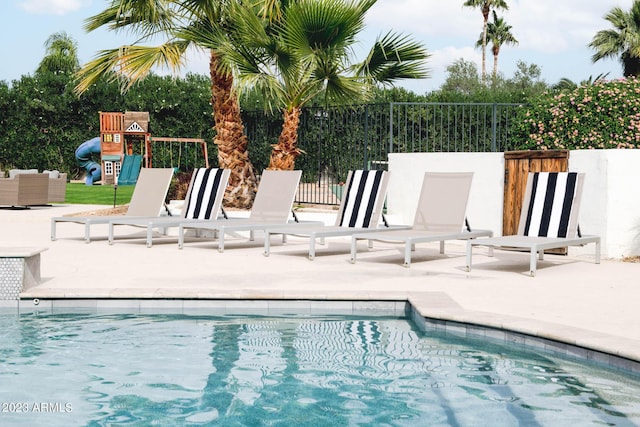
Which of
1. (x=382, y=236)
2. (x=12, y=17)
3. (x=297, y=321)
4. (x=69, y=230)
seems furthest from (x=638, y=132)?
(x=12, y=17)

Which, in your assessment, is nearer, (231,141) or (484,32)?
(231,141)

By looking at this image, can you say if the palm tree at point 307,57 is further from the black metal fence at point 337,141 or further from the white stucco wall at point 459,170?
the white stucco wall at point 459,170

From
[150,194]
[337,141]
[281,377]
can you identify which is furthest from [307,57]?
[281,377]

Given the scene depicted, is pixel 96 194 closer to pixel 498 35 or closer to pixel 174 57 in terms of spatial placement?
pixel 174 57

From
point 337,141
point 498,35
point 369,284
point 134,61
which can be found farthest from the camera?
point 498,35

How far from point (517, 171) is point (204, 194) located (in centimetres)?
450

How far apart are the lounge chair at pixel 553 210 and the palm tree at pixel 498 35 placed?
4851 cm

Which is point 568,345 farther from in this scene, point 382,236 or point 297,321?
point 382,236

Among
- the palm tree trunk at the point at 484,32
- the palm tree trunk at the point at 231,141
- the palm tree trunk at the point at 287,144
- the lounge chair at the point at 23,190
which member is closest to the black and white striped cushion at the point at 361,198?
the palm tree trunk at the point at 287,144

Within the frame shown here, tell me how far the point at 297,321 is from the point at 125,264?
3412 mm

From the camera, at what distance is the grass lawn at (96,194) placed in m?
21.6

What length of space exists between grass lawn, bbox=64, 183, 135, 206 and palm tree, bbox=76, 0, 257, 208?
14.7 ft

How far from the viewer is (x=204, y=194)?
1314cm

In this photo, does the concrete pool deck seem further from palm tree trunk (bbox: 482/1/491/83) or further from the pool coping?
palm tree trunk (bbox: 482/1/491/83)
